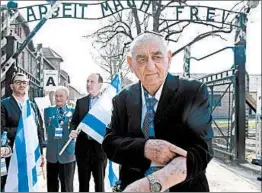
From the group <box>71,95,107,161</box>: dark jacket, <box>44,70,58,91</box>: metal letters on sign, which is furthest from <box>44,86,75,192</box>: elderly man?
<box>44,70,58,91</box>: metal letters on sign

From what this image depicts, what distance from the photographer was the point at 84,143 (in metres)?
2.72

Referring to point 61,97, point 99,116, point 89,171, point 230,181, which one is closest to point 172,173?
point 99,116

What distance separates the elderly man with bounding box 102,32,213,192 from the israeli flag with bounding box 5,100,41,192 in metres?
1.19

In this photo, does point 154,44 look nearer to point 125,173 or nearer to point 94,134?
point 125,173

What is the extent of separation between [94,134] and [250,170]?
8.31ft

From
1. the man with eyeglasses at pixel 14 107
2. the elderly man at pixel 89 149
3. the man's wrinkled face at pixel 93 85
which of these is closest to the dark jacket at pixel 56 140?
the elderly man at pixel 89 149

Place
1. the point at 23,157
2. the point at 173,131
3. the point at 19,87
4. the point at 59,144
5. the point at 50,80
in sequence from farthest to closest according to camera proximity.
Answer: the point at 50,80 < the point at 59,144 < the point at 19,87 < the point at 23,157 < the point at 173,131

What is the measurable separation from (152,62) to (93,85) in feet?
5.56

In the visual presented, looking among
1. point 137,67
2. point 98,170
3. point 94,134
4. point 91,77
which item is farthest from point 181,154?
point 98,170

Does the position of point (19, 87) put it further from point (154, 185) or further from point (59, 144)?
point (154, 185)

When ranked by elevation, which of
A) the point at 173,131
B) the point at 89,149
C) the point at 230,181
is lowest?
the point at 230,181

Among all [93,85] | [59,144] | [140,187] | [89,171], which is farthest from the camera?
[59,144]

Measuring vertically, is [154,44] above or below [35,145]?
above

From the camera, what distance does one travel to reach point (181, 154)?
0.89m
